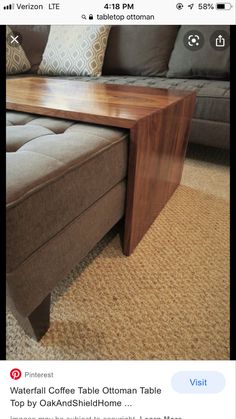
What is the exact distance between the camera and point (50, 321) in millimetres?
543

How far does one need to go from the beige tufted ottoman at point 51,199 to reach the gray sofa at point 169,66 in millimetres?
721

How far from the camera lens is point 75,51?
4.46 feet

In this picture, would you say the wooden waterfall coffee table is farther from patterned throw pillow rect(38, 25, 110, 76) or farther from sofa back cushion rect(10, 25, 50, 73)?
sofa back cushion rect(10, 25, 50, 73)

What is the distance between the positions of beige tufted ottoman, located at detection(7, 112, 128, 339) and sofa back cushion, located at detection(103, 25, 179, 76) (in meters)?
1.05

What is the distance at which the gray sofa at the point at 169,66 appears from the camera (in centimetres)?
115

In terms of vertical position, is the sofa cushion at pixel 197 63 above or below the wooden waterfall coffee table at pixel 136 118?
above

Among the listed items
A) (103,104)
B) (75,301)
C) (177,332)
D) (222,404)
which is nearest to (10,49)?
(103,104)

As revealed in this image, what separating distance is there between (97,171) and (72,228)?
0.38 feet

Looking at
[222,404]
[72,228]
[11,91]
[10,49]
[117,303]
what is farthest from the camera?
[10,49]
